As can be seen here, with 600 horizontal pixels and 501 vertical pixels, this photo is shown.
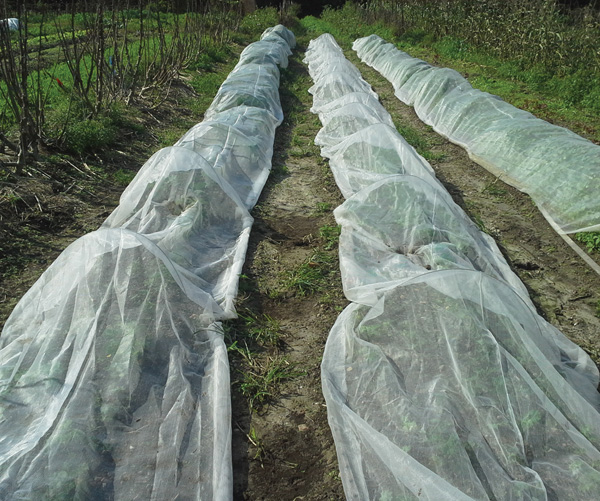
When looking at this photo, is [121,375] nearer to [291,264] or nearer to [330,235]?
[291,264]

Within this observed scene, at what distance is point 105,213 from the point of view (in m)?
4.61

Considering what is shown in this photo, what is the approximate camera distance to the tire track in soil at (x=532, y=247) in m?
3.41

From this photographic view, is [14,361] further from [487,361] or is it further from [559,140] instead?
[559,140]

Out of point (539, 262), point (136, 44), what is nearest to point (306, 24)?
point (136, 44)

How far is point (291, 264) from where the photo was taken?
13.1ft

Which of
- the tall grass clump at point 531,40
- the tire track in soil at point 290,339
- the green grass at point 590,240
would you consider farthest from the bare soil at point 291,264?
the tall grass clump at point 531,40

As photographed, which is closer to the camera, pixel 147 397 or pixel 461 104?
pixel 147 397

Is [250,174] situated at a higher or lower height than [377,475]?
lower

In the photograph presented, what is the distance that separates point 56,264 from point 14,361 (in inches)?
25.0

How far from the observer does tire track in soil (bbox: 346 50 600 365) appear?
134 inches

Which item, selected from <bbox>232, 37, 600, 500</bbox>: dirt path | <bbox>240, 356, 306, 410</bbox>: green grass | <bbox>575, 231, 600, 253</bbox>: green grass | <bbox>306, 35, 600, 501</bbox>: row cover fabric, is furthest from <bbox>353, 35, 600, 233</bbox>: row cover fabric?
<bbox>240, 356, 306, 410</bbox>: green grass

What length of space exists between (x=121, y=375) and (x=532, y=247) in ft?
11.2

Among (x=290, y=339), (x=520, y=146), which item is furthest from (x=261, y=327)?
(x=520, y=146)

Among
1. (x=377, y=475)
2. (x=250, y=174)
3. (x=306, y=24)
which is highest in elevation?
(x=377, y=475)
